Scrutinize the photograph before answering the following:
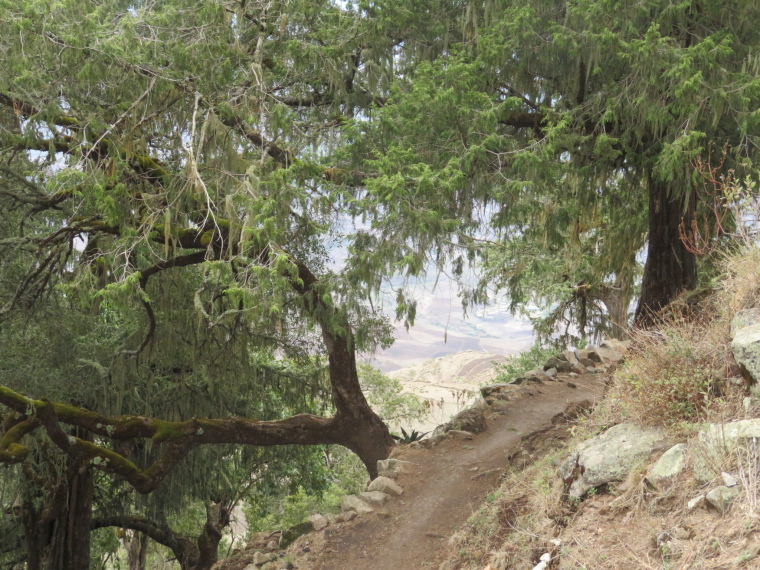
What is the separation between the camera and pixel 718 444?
3.86 m

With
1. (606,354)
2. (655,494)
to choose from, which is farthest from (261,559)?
(606,354)

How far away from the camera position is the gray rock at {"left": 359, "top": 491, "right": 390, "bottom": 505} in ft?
24.9

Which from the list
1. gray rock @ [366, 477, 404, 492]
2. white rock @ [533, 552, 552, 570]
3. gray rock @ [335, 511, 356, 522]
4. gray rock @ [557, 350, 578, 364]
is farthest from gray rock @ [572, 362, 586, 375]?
white rock @ [533, 552, 552, 570]

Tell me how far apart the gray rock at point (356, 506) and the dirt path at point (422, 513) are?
0.09 m

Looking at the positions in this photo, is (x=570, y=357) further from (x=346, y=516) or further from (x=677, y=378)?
(x=677, y=378)

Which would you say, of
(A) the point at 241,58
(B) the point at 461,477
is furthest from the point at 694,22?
(B) the point at 461,477

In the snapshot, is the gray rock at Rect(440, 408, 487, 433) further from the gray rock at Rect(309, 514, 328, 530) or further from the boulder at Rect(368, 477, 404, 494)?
the gray rock at Rect(309, 514, 328, 530)

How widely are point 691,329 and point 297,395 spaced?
279 inches

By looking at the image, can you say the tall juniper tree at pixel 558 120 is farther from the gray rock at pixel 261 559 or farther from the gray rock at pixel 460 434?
the gray rock at pixel 261 559

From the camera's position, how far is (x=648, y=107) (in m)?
6.99

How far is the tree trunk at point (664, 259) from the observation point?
898 centimetres

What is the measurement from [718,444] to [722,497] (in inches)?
16.0

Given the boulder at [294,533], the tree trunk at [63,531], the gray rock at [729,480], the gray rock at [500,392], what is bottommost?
the tree trunk at [63,531]

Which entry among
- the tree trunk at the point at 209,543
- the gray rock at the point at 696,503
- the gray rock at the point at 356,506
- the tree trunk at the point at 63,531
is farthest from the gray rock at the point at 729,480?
the tree trunk at the point at 209,543
